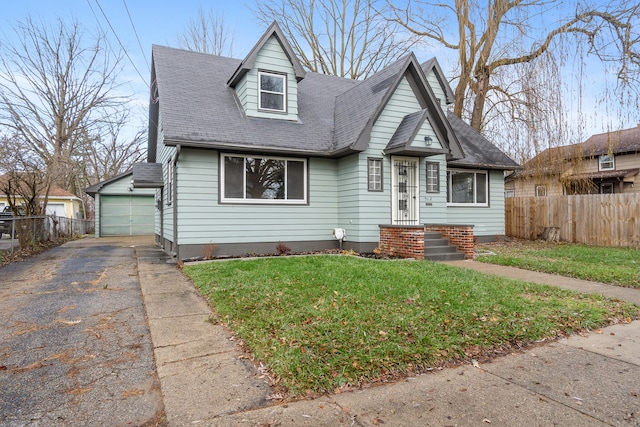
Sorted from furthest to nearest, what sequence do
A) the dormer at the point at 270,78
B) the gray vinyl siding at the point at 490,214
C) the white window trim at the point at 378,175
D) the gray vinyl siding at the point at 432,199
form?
1. the gray vinyl siding at the point at 490,214
2. the gray vinyl siding at the point at 432,199
3. the dormer at the point at 270,78
4. the white window trim at the point at 378,175

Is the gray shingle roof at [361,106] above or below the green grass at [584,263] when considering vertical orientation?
above

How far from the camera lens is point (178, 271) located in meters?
8.28

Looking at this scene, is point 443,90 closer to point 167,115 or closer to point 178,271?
point 167,115

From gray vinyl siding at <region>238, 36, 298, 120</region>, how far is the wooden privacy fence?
1022 cm

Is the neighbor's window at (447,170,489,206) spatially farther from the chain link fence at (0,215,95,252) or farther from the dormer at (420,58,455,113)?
the chain link fence at (0,215,95,252)

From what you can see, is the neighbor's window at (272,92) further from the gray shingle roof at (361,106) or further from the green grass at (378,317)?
the green grass at (378,317)

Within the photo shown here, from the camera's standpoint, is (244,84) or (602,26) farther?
(244,84)

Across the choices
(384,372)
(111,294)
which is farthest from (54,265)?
(384,372)

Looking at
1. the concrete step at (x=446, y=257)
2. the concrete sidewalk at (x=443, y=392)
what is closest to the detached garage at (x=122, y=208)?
the concrete step at (x=446, y=257)

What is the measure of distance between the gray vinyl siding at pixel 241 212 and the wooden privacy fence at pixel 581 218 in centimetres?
878

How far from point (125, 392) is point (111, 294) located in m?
3.68

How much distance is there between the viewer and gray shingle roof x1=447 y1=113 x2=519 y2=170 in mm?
13500

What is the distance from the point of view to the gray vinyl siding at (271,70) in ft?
35.4

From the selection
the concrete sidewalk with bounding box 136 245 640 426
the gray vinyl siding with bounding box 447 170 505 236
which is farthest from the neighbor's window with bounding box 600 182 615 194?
the concrete sidewalk with bounding box 136 245 640 426
